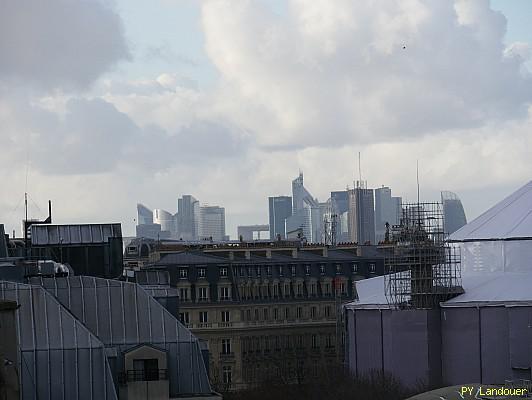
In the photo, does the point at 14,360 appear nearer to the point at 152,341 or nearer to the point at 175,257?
the point at 152,341

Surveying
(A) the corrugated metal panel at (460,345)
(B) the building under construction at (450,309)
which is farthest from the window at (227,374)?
(A) the corrugated metal panel at (460,345)

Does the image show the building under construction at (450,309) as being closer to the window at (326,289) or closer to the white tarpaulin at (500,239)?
the white tarpaulin at (500,239)

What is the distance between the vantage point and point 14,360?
33594 millimetres

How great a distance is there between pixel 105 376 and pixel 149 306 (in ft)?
13.2

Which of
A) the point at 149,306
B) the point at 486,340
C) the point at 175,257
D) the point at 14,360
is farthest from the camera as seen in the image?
the point at 175,257

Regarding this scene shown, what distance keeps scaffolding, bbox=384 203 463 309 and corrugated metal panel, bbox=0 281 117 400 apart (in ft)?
155

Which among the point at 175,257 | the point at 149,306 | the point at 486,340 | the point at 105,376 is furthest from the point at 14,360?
the point at 175,257

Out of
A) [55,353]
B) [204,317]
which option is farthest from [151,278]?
[204,317]

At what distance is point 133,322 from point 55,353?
4.35 meters

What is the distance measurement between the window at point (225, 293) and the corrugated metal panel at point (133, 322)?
91.7 meters

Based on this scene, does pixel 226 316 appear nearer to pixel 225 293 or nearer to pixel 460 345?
pixel 225 293

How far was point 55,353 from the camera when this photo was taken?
154 ft

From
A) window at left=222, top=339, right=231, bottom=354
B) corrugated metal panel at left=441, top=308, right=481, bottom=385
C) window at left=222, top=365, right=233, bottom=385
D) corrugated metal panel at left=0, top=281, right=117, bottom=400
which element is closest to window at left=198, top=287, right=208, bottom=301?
window at left=222, top=339, right=231, bottom=354

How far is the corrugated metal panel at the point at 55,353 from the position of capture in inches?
1841
